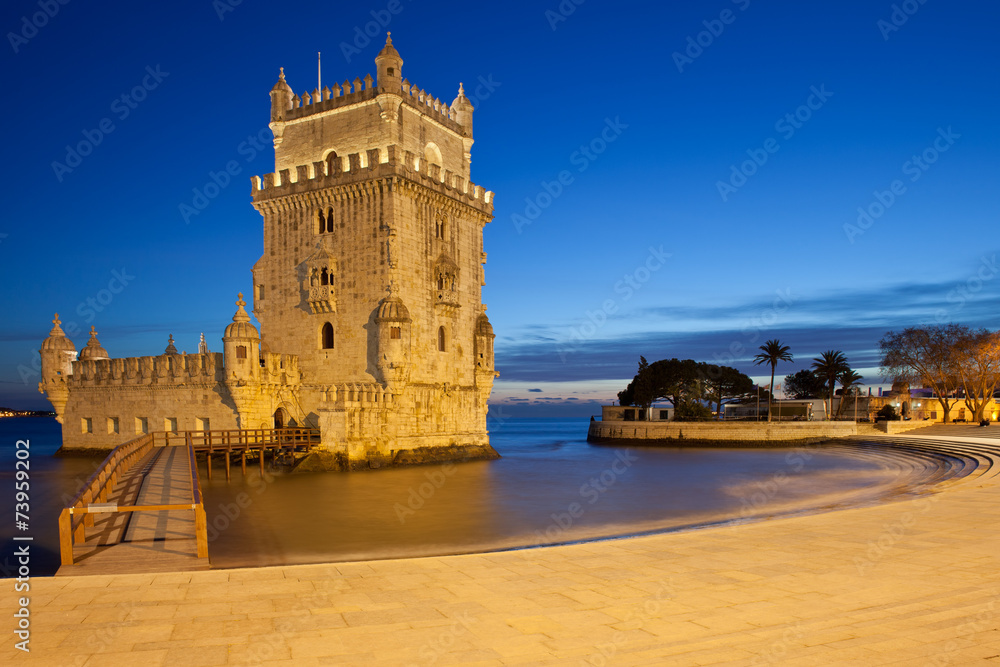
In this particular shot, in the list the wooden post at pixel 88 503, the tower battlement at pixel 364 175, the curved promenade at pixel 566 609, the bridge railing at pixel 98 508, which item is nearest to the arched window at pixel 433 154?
the tower battlement at pixel 364 175

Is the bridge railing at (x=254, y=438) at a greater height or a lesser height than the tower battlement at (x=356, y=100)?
lesser

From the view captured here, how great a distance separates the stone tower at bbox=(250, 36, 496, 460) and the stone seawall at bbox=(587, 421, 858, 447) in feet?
77.7

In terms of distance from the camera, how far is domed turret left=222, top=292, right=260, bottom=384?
31.6 m

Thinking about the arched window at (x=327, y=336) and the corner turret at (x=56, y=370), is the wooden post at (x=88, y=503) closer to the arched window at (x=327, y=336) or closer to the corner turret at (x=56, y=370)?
the arched window at (x=327, y=336)

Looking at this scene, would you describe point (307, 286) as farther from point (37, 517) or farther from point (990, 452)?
point (990, 452)

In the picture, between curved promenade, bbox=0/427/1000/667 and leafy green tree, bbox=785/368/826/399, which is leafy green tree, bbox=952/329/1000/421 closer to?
leafy green tree, bbox=785/368/826/399

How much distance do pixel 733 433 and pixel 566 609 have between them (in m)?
49.5

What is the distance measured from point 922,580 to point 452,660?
18.7 ft

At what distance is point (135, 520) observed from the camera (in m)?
12.9

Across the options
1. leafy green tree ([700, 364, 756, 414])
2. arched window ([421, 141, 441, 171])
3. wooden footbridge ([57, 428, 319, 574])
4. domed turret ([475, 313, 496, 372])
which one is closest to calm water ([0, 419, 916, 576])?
wooden footbridge ([57, 428, 319, 574])

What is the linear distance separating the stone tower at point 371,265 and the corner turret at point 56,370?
43.3 feet

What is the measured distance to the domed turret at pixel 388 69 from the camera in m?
33.1

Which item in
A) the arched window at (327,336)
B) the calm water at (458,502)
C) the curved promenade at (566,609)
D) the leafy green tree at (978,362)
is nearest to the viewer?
the curved promenade at (566,609)


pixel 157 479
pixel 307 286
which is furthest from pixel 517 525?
pixel 307 286
